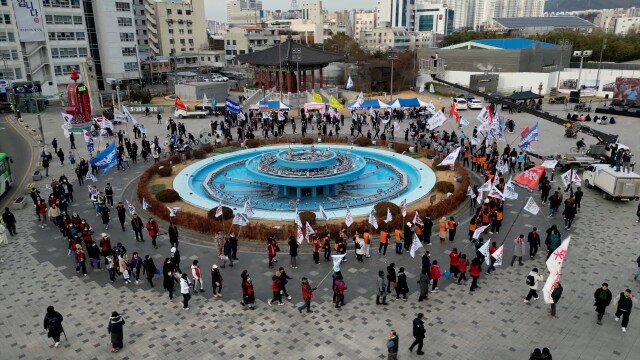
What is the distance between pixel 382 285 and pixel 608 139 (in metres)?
18.9

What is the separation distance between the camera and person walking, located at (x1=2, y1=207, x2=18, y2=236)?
64.7 ft

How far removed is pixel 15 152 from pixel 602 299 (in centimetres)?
3941

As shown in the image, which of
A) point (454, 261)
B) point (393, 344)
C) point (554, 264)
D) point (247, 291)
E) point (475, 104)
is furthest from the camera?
point (475, 104)

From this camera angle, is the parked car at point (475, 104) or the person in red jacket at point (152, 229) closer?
the person in red jacket at point (152, 229)

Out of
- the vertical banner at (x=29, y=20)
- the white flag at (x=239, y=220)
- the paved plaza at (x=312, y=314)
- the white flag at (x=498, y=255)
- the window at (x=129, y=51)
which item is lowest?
the paved plaza at (x=312, y=314)

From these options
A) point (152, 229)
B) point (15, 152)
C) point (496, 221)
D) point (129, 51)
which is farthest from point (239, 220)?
point (129, 51)

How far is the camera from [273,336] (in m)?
13.1

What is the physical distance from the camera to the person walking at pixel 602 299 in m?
13.2

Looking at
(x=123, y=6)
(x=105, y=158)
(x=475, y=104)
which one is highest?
(x=123, y=6)

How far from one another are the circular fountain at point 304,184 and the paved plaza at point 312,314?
12.0ft

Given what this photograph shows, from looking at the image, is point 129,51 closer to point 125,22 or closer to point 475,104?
point 125,22

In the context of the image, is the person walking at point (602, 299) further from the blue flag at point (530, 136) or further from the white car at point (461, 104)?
the white car at point (461, 104)

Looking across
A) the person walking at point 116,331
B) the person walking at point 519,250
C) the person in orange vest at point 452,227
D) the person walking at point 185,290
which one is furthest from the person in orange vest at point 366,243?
the person walking at point 116,331

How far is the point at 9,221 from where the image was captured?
65.0 feet
